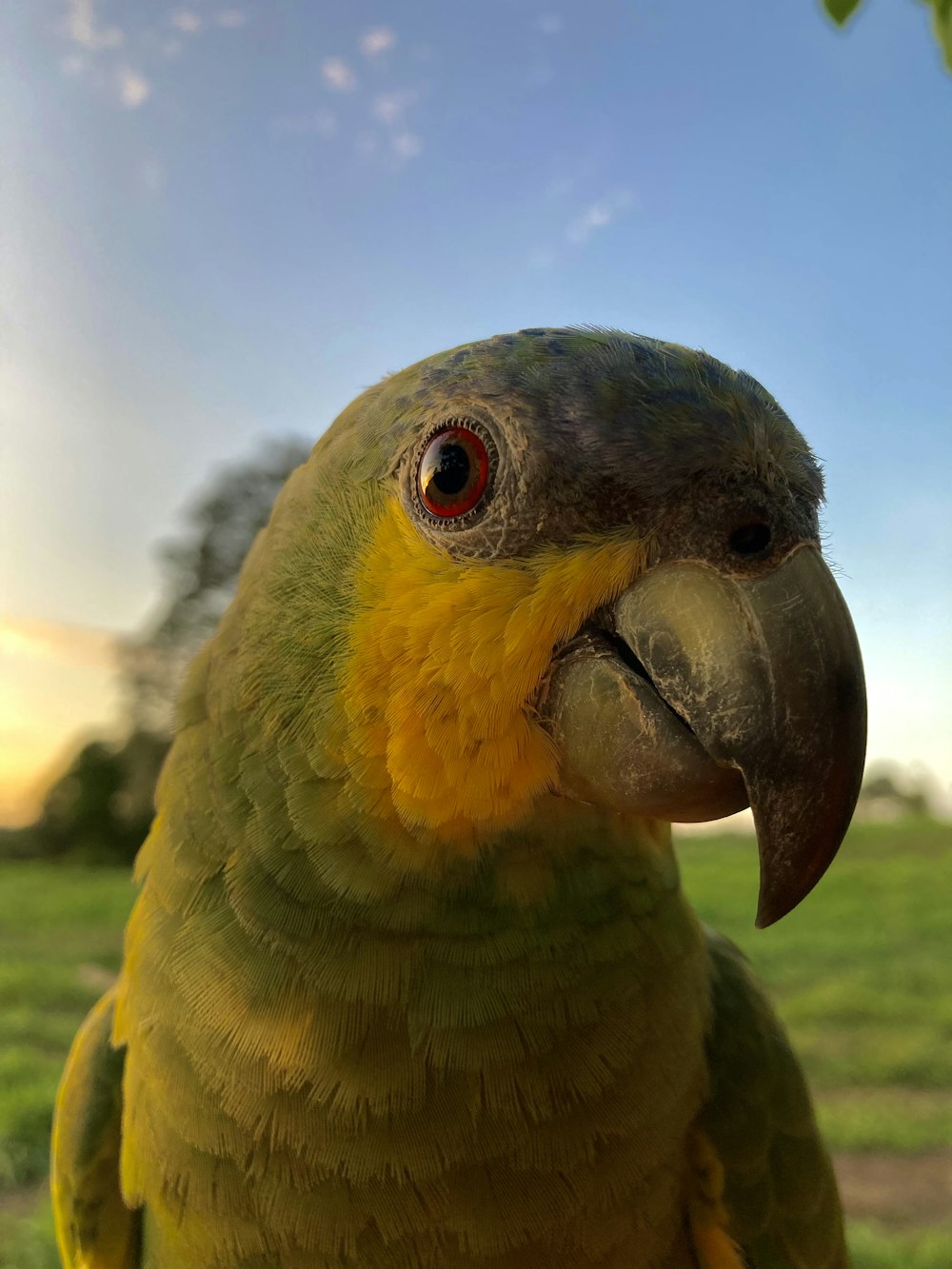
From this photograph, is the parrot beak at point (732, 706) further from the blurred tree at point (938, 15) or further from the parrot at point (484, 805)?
the blurred tree at point (938, 15)

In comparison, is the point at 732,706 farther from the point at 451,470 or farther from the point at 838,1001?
the point at 838,1001

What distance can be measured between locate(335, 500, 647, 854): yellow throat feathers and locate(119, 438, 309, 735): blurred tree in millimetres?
1580

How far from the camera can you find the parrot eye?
0.75 metres

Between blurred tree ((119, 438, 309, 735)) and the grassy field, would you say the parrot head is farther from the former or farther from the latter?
the grassy field

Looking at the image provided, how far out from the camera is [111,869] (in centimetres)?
433

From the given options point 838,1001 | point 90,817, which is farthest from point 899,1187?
point 90,817

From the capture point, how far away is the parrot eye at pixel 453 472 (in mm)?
748

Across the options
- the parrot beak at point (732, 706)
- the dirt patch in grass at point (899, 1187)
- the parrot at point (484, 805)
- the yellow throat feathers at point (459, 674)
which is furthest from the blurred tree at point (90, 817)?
the parrot beak at point (732, 706)

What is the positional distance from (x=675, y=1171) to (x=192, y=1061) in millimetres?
542

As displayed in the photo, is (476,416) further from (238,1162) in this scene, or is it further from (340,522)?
(238,1162)

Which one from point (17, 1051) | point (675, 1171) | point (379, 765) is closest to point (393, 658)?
point (379, 765)

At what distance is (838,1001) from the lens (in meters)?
3.61

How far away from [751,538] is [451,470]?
10.2 inches

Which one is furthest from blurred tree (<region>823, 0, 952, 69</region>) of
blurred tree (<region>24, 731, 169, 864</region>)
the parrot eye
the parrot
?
blurred tree (<region>24, 731, 169, 864</region>)
